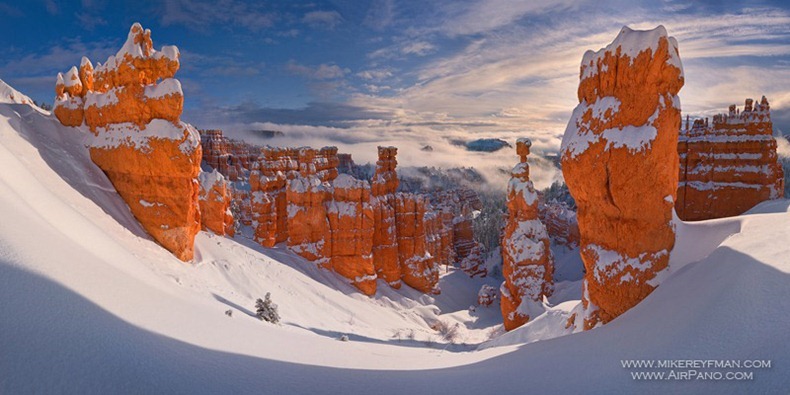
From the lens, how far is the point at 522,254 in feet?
76.3

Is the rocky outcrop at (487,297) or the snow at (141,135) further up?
the snow at (141,135)

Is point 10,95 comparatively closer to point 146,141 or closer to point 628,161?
point 146,141

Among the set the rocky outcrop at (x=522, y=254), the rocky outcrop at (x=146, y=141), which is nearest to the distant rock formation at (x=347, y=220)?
the rocky outcrop at (x=522, y=254)

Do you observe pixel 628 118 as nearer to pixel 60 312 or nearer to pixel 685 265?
pixel 685 265

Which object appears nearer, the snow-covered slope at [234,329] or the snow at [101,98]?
the snow-covered slope at [234,329]

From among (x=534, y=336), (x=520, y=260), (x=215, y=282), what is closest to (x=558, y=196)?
(x=520, y=260)

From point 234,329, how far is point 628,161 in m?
8.31

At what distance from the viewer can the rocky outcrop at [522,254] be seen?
2264 centimetres

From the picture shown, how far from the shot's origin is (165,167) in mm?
11594

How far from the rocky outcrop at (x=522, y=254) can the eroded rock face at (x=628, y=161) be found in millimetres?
13671

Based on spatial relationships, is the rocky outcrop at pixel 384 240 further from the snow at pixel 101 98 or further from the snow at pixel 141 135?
the snow at pixel 101 98

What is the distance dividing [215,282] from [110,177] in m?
4.29

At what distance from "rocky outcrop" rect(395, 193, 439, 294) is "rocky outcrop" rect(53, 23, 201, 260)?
68.3 ft

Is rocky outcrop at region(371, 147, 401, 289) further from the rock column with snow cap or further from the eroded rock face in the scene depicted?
the eroded rock face
